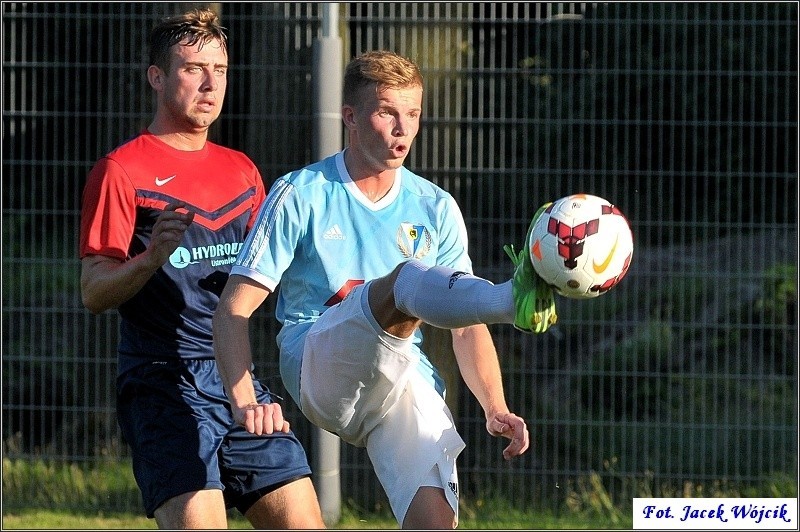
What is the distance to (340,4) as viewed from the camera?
658 centimetres

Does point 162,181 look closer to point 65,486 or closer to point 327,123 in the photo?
point 327,123

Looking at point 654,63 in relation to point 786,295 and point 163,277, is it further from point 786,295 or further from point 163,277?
point 163,277

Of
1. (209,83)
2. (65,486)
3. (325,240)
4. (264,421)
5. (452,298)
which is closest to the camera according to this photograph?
(452,298)

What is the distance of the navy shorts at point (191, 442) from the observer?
13.0 feet

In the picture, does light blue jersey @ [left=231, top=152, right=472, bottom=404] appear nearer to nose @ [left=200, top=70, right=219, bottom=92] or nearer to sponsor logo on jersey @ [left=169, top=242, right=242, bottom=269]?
sponsor logo on jersey @ [left=169, top=242, right=242, bottom=269]

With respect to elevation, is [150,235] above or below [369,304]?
above

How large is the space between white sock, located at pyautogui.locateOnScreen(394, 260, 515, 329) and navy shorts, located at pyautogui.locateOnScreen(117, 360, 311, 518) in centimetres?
98

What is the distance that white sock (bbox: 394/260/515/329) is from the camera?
3.29m

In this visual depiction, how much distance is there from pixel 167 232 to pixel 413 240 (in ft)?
2.75

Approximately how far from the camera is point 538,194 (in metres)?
6.62

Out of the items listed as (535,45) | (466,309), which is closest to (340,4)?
(535,45)

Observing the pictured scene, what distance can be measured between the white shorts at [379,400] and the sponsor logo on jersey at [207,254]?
20.5 inches

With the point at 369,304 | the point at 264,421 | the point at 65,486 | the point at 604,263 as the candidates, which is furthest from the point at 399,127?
the point at 65,486

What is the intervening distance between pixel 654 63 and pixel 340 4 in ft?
5.75
